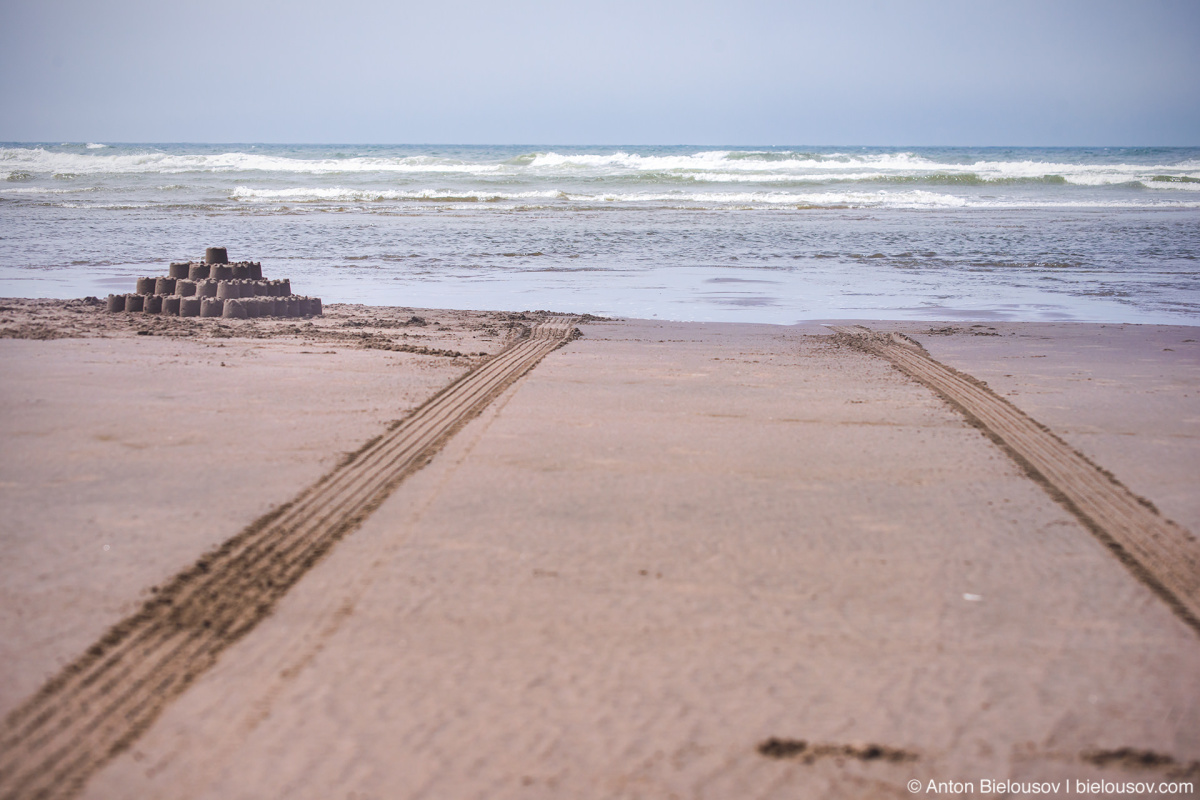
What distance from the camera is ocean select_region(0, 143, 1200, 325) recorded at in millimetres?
11445

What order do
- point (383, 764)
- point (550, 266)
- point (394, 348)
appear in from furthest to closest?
point (550, 266) < point (394, 348) < point (383, 764)

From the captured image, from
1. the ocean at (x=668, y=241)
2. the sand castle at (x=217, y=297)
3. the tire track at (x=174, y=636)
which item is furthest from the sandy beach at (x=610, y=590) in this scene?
the ocean at (x=668, y=241)

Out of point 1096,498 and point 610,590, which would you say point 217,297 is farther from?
point 1096,498

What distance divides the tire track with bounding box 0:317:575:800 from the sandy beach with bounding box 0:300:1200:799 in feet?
0.08

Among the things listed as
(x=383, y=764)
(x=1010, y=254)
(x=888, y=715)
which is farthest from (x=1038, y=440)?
(x=1010, y=254)

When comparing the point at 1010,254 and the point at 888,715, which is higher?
the point at 1010,254

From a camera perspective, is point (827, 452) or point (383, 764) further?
point (827, 452)

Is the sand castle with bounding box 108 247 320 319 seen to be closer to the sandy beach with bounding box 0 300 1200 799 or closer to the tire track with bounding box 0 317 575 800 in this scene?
the sandy beach with bounding box 0 300 1200 799

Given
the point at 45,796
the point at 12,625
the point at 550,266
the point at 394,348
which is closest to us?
the point at 45,796

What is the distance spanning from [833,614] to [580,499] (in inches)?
56.4

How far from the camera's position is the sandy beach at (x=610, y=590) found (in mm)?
2412

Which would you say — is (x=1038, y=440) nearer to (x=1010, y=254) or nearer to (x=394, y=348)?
(x=394, y=348)

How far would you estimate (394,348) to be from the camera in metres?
7.76

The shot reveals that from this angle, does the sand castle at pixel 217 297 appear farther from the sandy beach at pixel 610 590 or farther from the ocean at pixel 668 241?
the sandy beach at pixel 610 590
